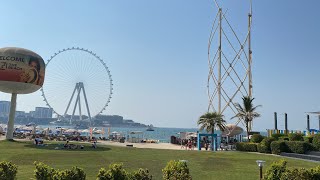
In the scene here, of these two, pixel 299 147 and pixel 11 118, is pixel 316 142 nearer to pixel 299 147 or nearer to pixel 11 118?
pixel 299 147

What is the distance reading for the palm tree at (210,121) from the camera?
44.2 meters

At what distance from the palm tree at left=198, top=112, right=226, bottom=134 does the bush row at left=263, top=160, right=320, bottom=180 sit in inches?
1242

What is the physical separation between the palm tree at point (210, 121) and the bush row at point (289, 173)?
1242 inches

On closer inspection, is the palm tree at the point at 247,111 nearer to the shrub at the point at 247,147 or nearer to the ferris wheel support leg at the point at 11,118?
the shrub at the point at 247,147

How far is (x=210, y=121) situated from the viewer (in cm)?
4416

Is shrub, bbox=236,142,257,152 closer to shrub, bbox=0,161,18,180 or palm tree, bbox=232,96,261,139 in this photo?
palm tree, bbox=232,96,261,139

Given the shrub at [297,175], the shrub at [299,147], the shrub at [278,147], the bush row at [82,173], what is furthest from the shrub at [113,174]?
the shrub at [278,147]

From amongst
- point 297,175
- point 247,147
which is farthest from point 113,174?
point 247,147

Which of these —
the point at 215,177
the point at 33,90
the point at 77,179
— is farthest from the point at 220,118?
the point at 77,179

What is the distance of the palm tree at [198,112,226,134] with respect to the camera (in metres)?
44.2

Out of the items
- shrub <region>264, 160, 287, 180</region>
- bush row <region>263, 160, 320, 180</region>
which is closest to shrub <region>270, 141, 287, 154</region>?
bush row <region>263, 160, 320, 180</region>

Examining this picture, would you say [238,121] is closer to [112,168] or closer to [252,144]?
[252,144]

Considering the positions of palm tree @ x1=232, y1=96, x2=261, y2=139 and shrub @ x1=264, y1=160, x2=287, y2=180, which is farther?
palm tree @ x1=232, y1=96, x2=261, y2=139

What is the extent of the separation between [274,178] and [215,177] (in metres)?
5.58
